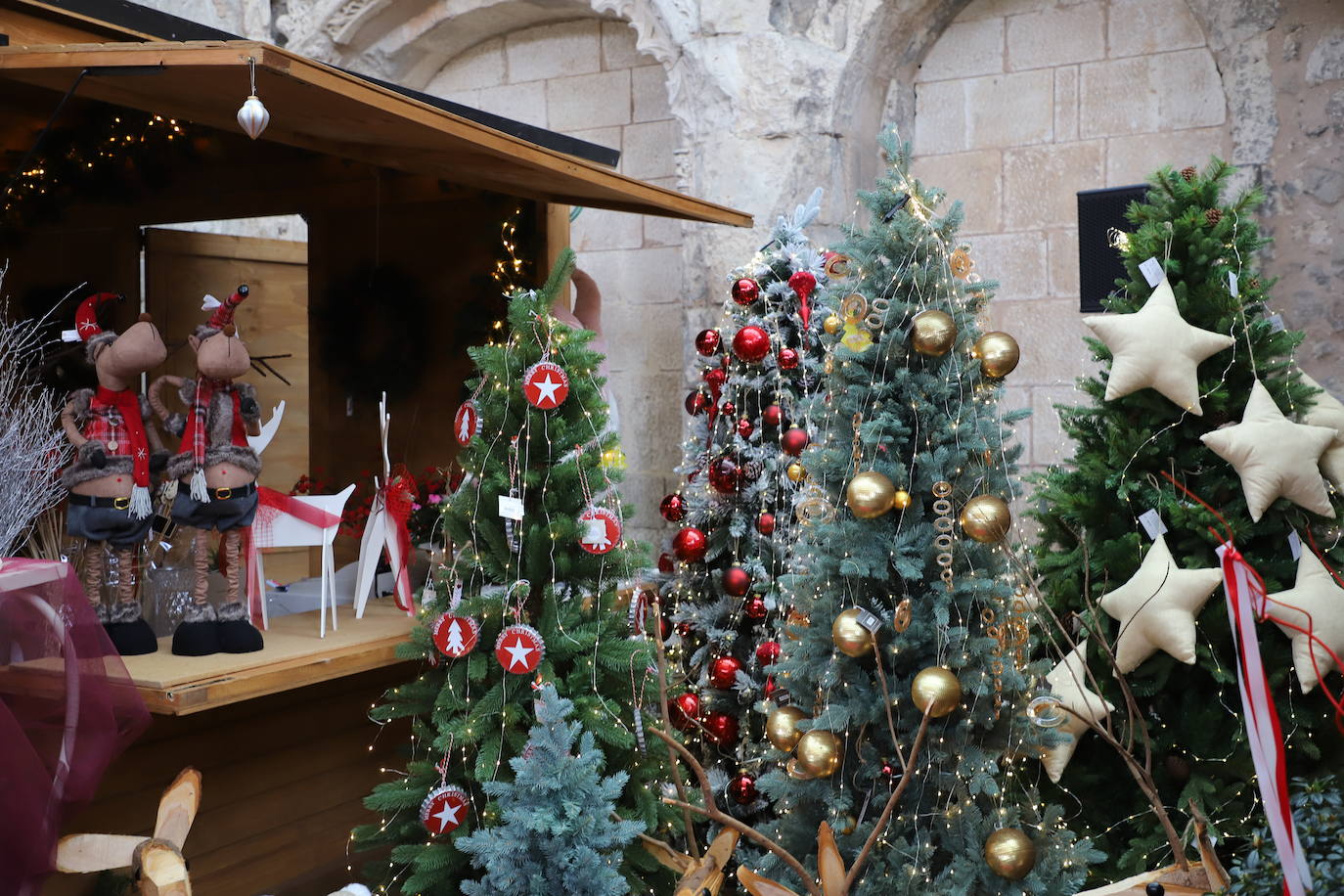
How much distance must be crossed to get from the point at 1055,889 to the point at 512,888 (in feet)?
3.97

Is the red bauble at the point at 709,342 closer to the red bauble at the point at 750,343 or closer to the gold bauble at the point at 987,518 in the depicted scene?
the red bauble at the point at 750,343

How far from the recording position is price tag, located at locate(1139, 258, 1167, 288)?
3.27 m

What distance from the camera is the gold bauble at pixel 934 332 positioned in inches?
107

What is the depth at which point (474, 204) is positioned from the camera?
518 centimetres

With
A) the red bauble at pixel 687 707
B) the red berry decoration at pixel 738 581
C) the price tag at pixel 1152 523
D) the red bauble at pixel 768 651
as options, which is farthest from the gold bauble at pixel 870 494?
the red bauble at pixel 687 707

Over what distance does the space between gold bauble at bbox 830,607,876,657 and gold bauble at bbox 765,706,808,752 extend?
28cm

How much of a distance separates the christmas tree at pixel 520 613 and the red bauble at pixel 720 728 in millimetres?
620

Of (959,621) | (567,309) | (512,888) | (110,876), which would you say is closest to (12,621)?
(512,888)

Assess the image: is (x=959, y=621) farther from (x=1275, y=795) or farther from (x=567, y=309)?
(x=567, y=309)

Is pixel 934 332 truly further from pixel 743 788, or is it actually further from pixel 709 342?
pixel 743 788

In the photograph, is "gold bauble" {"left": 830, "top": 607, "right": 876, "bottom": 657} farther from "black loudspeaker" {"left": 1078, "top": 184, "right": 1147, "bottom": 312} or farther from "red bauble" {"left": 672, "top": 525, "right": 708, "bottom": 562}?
"black loudspeaker" {"left": 1078, "top": 184, "right": 1147, "bottom": 312}

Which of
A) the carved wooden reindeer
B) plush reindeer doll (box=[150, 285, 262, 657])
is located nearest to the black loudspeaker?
plush reindeer doll (box=[150, 285, 262, 657])

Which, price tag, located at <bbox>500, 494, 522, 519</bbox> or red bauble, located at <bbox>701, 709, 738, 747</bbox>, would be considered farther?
red bauble, located at <bbox>701, 709, 738, 747</bbox>

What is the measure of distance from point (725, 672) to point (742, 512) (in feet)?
1.73
